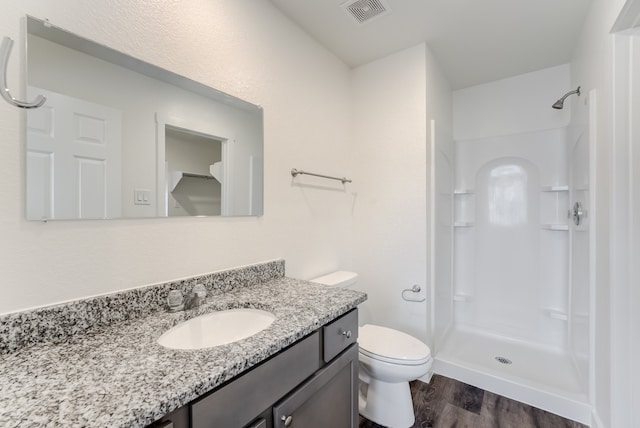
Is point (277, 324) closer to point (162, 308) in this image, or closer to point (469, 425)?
point (162, 308)

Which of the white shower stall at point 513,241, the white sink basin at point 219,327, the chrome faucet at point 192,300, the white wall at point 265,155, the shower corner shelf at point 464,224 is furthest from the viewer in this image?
the shower corner shelf at point 464,224

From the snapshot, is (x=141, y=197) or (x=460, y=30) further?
(x=460, y=30)

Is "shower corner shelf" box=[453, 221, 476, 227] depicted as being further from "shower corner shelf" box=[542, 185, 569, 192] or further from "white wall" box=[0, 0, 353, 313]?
"white wall" box=[0, 0, 353, 313]

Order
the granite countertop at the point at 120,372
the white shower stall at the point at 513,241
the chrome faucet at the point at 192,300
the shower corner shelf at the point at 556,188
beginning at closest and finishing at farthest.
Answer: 1. the granite countertop at the point at 120,372
2. the chrome faucet at the point at 192,300
3. the white shower stall at the point at 513,241
4. the shower corner shelf at the point at 556,188

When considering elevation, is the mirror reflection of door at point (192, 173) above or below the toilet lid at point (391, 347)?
above

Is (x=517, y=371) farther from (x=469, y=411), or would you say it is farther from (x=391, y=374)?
(x=391, y=374)

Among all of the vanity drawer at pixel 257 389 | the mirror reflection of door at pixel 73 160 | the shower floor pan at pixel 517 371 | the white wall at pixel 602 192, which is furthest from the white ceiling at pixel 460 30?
the shower floor pan at pixel 517 371

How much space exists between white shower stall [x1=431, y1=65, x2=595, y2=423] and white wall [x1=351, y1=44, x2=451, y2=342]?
17cm

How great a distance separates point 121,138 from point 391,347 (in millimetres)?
1683

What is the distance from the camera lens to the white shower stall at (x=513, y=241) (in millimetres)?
2002

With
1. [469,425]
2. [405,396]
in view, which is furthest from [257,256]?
[469,425]

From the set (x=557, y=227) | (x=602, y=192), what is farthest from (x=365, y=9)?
(x=557, y=227)

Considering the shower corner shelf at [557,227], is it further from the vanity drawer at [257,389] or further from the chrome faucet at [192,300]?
the chrome faucet at [192,300]

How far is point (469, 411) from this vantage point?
68.0 inches
